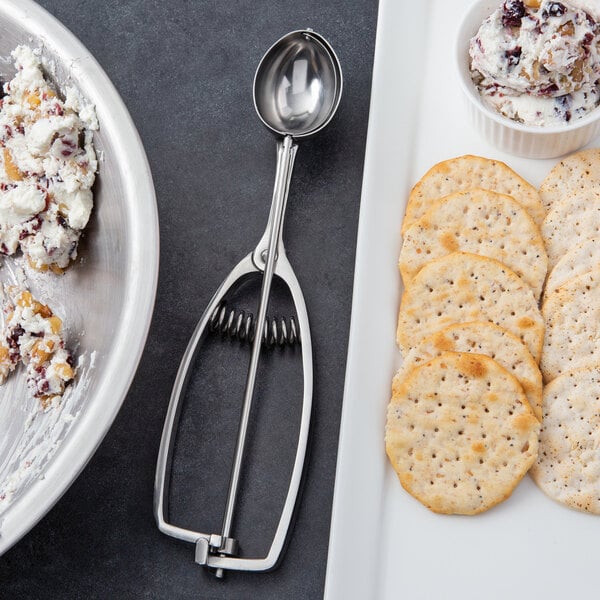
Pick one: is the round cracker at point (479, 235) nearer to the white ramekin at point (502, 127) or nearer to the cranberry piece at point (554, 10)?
the white ramekin at point (502, 127)

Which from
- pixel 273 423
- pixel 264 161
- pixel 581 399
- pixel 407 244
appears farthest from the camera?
pixel 264 161

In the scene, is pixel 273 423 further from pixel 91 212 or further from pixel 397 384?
pixel 91 212

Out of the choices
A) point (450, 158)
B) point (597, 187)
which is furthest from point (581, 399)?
point (450, 158)

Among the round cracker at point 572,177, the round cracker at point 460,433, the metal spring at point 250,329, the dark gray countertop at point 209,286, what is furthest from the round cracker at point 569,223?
the metal spring at point 250,329

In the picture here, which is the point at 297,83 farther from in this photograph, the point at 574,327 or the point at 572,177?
the point at 574,327

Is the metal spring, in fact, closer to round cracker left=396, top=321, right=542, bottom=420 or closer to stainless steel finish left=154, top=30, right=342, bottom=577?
stainless steel finish left=154, top=30, right=342, bottom=577

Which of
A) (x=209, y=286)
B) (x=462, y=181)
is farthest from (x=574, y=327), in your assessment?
(x=209, y=286)

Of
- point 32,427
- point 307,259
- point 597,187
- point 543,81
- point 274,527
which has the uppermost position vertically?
point 543,81
